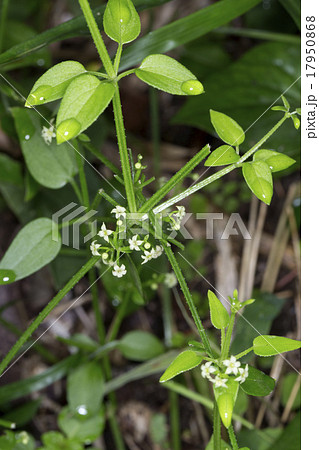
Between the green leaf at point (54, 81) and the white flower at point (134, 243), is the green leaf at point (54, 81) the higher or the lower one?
the higher one

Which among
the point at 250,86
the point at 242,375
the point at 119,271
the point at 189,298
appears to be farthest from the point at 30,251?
the point at 250,86

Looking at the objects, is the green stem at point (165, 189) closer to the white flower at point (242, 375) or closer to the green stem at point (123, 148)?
the green stem at point (123, 148)

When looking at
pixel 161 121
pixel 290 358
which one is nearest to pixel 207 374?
pixel 290 358

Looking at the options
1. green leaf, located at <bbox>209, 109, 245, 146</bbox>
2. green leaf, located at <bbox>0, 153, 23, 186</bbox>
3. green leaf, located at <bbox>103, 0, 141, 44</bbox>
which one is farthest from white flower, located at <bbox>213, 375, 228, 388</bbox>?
green leaf, located at <bbox>0, 153, 23, 186</bbox>

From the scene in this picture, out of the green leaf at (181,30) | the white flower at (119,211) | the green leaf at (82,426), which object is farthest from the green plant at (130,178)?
the green leaf at (82,426)

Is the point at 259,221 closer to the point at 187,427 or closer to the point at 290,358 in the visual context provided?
the point at 290,358

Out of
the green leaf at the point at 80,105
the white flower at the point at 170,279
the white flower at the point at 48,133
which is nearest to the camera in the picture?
the green leaf at the point at 80,105

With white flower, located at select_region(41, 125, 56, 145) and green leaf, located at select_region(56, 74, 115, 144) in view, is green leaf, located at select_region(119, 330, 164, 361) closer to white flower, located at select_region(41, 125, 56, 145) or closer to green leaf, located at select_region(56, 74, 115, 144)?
white flower, located at select_region(41, 125, 56, 145)
